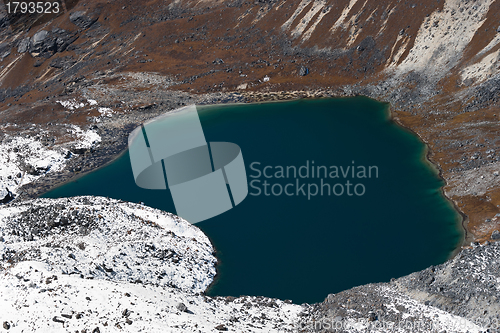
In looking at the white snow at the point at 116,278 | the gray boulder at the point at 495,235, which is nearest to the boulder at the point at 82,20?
the white snow at the point at 116,278

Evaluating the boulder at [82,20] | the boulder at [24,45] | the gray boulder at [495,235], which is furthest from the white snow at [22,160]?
the gray boulder at [495,235]

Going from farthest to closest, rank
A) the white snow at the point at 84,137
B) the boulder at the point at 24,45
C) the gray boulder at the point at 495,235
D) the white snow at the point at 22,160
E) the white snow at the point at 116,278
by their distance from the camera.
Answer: the boulder at the point at 24,45 < the white snow at the point at 84,137 < the white snow at the point at 22,160 < the gray boulder at the point at 495,235 < the white snow at the point at 116,278

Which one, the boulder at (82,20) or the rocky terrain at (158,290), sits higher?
the boulder at (82,20)

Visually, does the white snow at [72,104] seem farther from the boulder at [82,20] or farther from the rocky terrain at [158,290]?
the rocky terrain at [158,290]

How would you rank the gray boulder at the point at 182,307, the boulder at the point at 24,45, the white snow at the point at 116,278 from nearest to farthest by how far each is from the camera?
the white snow at the point at 116,278 → the gray boulder at the point at 182,307 → the boulder at the point at 24,45

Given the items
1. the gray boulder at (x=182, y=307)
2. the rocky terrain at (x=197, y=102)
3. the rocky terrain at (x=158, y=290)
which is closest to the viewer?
the rocky terrain at (x=158, y=290)

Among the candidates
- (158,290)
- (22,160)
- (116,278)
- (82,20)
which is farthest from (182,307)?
(82,20)

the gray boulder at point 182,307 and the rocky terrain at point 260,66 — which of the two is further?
the rocky terrain at point 260,66

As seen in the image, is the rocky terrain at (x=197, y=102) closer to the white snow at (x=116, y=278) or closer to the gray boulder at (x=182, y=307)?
the white snow at (x=116, y=278)

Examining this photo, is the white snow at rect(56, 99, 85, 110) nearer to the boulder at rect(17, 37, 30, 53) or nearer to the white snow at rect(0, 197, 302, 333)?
the white snow at rect(0, 197, 302, 333)

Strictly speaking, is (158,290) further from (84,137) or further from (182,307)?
(84,137)

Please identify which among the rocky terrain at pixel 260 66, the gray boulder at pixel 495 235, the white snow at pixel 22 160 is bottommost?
the white snow at pixel 22 160
